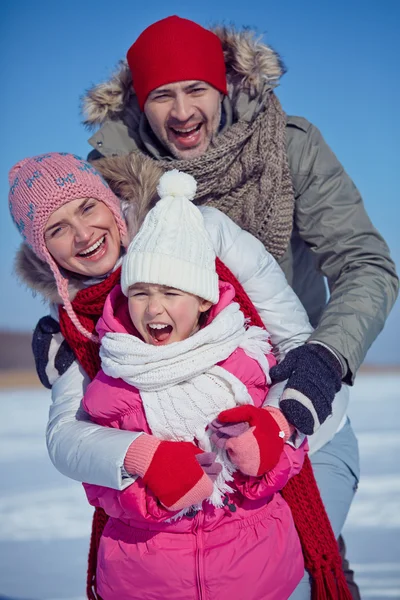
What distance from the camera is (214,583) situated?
1.44m

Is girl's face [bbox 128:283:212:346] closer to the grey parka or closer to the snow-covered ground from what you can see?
the grey parka

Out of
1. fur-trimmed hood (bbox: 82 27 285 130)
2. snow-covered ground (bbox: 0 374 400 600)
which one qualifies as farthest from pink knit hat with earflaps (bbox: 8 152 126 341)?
snow-covered ground (bbox: 0 374 400 600)

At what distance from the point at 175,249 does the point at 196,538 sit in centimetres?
58

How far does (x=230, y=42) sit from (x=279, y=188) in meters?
0.51

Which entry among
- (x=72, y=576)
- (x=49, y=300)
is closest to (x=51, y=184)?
(x=49, y=300)

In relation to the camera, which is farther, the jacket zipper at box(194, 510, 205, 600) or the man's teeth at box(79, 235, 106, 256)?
the man's teeth at box(79, 235, 106, 256)

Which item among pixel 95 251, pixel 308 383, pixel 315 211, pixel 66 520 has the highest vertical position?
pixel 315 211

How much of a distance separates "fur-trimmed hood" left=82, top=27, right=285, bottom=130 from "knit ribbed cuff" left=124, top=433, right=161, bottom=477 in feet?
3.46

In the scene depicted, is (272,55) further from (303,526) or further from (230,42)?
(303,526)

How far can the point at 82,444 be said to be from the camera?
1.47 metres

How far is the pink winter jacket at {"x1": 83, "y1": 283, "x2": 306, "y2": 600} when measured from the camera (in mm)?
1440

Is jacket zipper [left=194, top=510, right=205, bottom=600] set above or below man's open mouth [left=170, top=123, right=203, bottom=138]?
below

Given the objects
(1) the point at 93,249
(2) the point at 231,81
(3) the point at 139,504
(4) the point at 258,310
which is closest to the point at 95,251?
(1) the point at 93,249

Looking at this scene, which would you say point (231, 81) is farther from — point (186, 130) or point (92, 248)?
point (92, 248)
